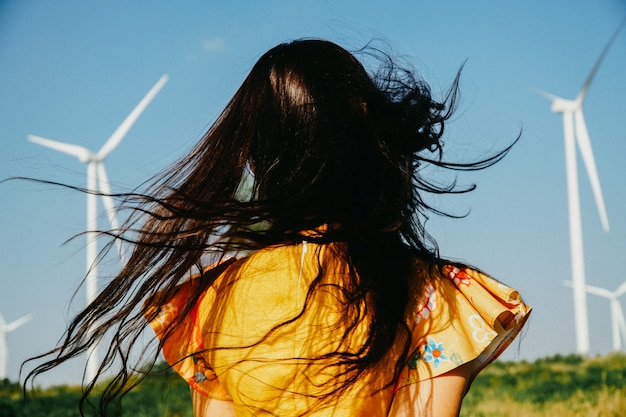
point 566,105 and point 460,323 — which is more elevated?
point 566,105

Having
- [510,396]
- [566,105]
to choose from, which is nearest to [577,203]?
[566,105]

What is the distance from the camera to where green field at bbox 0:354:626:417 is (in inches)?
298

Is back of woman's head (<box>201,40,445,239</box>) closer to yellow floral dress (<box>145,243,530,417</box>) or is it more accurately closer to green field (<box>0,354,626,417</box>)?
yellow floral dress (<box>145,243,530,417</box>)

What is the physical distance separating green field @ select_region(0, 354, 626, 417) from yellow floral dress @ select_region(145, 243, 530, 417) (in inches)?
184

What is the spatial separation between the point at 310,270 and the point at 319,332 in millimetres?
194

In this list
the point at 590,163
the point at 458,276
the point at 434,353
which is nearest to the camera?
the point at 434,353

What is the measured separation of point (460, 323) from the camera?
2465 mm

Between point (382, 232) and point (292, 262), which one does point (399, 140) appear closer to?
point (382, 232)

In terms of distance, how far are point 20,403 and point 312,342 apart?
19.7ft

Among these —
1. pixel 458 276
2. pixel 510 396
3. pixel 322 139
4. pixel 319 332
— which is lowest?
pixel 510 396

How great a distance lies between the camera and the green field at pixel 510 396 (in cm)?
757

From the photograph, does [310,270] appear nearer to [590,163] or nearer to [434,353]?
[434,353]

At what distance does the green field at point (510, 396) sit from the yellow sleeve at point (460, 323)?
4877 mm

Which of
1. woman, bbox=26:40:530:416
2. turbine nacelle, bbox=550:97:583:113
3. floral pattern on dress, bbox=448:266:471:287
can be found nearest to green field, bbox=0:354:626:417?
woman, bbox=26:40:530:416
